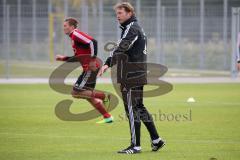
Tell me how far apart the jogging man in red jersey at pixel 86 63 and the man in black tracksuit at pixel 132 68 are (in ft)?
13.5

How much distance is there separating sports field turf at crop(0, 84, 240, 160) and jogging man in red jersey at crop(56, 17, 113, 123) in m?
0.53

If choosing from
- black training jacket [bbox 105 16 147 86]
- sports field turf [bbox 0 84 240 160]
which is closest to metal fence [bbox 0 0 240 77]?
sports field turf [bbox 0 84 240 160]

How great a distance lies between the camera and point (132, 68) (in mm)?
11617

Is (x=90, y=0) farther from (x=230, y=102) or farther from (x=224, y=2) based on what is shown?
(x=230, y=102)

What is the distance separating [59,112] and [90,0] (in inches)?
1133

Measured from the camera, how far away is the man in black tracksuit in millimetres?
11336

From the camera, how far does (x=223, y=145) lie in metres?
12.3

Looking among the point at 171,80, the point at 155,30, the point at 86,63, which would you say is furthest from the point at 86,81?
the point at 155,30

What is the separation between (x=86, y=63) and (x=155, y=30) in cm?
1915

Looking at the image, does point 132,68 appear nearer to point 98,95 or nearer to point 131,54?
point 131,54

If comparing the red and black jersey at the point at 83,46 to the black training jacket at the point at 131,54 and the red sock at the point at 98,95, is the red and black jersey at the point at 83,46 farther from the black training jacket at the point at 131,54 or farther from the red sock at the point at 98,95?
the black training jacket at the point at 131,54

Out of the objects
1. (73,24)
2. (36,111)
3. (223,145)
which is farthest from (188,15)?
(223,145)

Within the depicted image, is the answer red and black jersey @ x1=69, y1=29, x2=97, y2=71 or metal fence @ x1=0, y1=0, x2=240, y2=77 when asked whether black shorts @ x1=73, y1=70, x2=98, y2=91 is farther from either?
metal fence @ x1=0, y1=0, x2=240, y2=77

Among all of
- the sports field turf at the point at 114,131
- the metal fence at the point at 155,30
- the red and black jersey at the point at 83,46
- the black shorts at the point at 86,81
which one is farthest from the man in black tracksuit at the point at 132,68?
the metal fence at the point at 155,30
